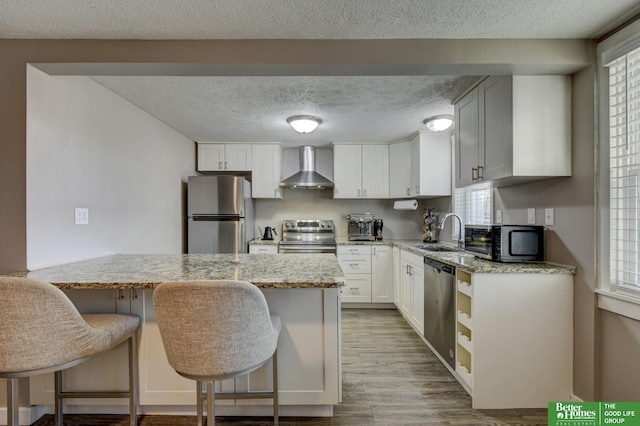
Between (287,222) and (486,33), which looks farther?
(287,222)

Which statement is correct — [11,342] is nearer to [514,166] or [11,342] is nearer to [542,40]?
[514,166]

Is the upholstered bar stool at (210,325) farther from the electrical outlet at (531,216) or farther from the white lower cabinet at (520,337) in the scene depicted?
the electrical outlet at (531,216)

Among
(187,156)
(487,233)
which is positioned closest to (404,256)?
(487,233)

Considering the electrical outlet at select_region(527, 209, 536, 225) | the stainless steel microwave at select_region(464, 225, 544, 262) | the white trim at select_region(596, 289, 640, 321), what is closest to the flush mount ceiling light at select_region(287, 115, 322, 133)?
the stainless steel microwave at select_region(464, 225, 544, 262)

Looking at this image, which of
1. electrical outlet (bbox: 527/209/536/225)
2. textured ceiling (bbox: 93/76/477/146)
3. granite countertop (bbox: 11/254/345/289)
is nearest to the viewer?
granite countertop (bbox: 11/254/345/289)

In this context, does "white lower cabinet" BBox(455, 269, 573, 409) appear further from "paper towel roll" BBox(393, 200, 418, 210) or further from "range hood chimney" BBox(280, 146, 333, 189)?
"range hood chimney" BBox(280, 146, 333, 189)

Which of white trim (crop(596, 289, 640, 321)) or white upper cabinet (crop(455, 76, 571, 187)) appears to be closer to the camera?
white trim (crop(596, 289, 640, 321))

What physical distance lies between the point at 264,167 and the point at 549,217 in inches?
130

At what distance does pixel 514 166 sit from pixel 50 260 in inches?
118

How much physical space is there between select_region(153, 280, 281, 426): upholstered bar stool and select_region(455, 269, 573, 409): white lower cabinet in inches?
56.7

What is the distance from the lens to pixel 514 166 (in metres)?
1.97

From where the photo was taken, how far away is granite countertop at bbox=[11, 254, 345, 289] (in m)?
1.51

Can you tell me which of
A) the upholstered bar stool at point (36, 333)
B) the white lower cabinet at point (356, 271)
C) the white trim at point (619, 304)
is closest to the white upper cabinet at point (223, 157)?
the white lower cabinet at point (356, 271)

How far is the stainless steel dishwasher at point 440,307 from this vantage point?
2.28 meters
